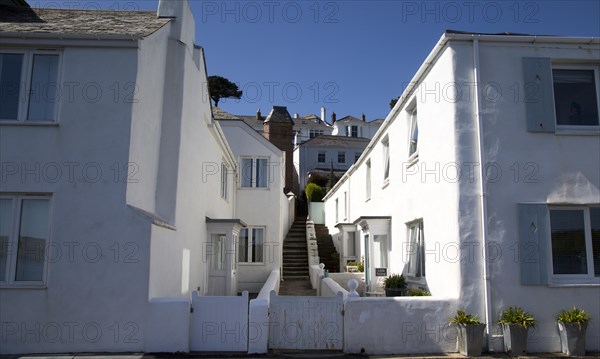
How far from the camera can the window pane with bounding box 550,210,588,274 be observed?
9.70 metres

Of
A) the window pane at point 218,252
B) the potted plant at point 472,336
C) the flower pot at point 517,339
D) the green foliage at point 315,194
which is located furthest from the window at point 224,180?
the green foliage at point 315,194

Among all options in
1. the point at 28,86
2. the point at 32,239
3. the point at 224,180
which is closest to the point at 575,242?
the point at 32,239

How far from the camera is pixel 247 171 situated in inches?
941

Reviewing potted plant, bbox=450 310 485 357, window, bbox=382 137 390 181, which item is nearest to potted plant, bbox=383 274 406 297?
potted plant, bbox=450 310 485 357

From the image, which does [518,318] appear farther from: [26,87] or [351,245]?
[351,245]

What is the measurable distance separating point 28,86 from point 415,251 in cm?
955

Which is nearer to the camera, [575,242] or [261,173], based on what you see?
[575,242]

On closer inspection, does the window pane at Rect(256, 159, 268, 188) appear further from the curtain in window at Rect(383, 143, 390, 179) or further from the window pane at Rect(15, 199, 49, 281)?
the window pane at Rect(15, 199, 49, 281)

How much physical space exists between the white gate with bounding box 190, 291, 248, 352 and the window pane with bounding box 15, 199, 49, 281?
300 cm

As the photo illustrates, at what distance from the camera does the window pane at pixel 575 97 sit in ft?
33.7

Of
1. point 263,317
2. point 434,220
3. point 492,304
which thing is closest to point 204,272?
point 263,317

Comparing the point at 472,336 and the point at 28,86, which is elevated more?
the point at 28,86

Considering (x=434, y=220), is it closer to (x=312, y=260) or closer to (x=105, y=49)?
(x=105, y=49)

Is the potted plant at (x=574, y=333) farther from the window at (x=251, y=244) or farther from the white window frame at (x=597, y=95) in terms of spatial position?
the window at (x=251, y=244)
